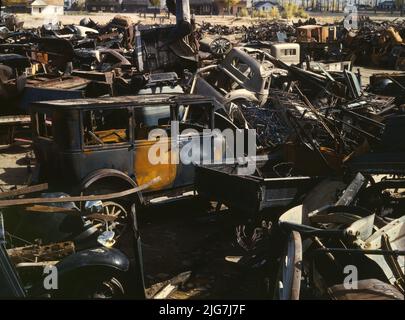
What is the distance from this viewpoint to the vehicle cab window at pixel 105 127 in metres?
6.77

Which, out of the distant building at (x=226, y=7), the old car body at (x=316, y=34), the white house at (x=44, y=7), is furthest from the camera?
the distant building at (x=226, y=7)

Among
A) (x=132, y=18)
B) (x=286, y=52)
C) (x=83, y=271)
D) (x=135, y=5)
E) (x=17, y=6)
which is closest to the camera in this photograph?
(x=83, y=271)

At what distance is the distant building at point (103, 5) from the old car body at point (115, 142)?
86323 millimetres

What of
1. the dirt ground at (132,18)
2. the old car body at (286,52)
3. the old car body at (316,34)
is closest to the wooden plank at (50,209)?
the old car body at (286,52)

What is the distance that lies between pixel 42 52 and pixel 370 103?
1068cm

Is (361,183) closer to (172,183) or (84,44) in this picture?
(172,183)

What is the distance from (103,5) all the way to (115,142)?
87373 millimetres

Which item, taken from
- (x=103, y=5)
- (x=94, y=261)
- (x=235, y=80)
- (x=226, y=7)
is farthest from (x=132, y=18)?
(x=94, y=261)

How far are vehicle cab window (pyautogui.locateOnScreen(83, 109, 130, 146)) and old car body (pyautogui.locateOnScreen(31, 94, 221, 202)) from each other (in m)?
A: 0.01

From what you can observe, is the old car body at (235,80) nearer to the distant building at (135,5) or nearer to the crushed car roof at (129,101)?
the crushed car roof at (129,101)

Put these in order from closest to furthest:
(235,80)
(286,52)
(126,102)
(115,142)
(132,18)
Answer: (126,102), (115,142), (235,80), (286,52), (132,18)

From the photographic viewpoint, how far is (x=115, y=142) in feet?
22.8

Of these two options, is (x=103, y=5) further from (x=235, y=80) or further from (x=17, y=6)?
(x=235, y=80)
